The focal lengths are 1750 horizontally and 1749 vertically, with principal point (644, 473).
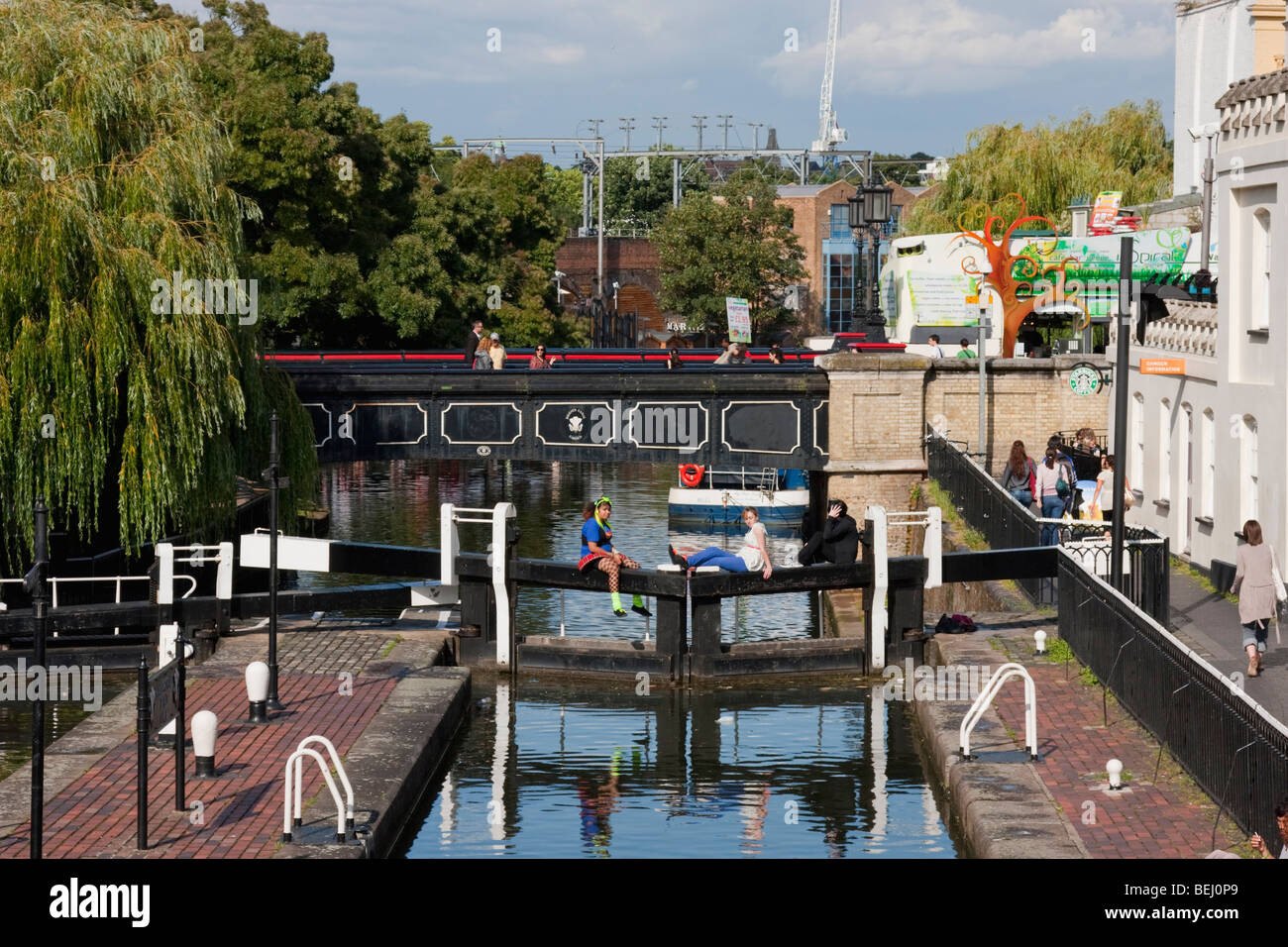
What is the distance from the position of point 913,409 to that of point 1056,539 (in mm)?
11305

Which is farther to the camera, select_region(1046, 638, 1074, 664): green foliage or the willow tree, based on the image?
the willow tree

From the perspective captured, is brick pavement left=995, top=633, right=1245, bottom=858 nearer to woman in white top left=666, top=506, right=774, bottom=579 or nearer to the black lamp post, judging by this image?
woman in white top left=666, top=506, right=774, bottom=579

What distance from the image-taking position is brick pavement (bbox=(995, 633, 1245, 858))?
12406 millimetres

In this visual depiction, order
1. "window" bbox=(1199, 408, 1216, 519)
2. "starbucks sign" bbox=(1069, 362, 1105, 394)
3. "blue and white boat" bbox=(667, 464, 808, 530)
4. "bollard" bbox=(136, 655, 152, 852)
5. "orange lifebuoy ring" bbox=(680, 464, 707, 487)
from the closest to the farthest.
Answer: "bollard" bbox=(136, 655, 152, 852), "window" bbox=(1199, 408, 1216, 519), "starbucks sign" bbox=(1069, 362, 1105, 394), "blue and white boat" bbox=(667, 464, 808, 530), "orange lifebuoy ring" bbox=(680, 464, 707, 487)

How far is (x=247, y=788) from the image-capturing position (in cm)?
1428

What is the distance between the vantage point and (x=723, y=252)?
7319cm

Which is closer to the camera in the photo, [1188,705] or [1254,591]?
[1188,705]

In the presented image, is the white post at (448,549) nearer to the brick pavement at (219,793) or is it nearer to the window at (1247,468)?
the brick pavement at (219,793)

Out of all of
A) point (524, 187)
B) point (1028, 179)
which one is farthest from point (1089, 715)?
point (524, 187)

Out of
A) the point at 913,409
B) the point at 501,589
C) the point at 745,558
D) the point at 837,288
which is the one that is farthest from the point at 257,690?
the point at 837,288

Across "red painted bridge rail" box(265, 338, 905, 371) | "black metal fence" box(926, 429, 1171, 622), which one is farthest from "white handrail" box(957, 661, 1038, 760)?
"red painted bridge rail" box(265, 338, 905, 371)

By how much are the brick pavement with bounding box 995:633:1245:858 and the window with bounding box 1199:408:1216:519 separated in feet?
24.4

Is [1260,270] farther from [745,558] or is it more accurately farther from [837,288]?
[837,288]
